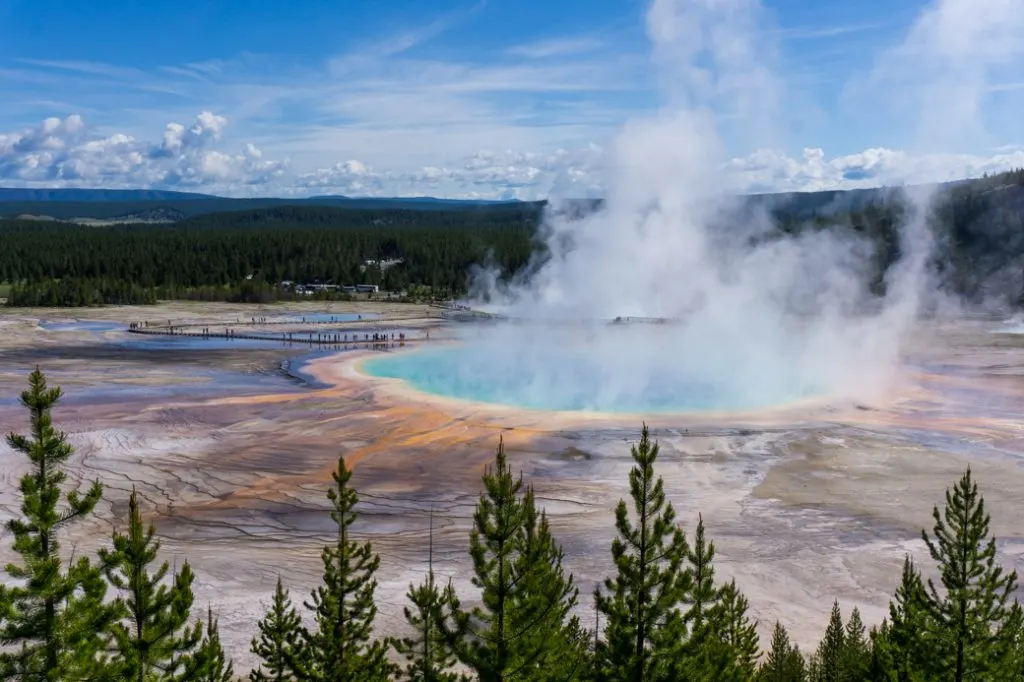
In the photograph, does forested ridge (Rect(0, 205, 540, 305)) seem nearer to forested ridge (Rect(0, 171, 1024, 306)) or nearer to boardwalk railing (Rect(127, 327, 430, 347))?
forested ridge (Rect(0, 171, 1024, 306))

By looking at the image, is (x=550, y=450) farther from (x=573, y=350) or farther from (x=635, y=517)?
(x=573, y=350)

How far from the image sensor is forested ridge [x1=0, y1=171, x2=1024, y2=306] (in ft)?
310

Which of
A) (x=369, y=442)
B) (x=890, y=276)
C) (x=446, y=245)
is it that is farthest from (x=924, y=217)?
(x=369, y=442)

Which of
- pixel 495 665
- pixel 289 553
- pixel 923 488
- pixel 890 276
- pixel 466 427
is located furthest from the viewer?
pixel 890 276

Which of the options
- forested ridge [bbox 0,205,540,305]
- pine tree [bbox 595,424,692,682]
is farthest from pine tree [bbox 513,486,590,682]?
forested ridge [bbox 0,205,540,305]

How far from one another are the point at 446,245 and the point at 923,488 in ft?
322

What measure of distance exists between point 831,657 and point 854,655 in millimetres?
370

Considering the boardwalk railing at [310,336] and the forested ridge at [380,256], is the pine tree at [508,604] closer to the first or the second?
the boardwalk railing at [310,336]

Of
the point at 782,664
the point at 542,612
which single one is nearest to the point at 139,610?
the point at 542,612

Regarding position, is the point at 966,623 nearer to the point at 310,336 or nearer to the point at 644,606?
the point at 644,606

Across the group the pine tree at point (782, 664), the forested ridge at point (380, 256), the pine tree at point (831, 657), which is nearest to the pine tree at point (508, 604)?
the pine tree at point (782, 664)

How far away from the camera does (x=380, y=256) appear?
129 meters

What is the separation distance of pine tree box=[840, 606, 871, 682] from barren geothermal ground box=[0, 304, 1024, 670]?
4.57 feet

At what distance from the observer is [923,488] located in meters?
27.5
